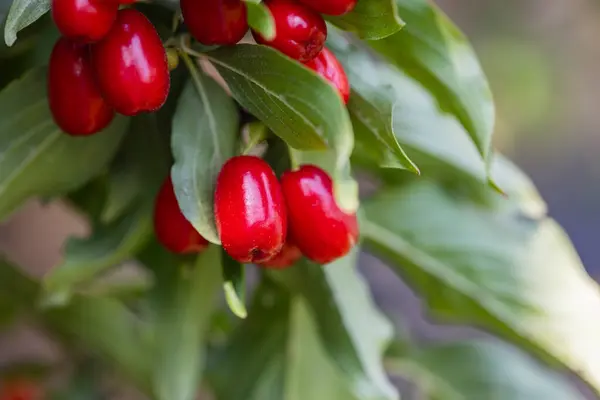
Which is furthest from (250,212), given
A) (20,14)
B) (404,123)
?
(404,123)

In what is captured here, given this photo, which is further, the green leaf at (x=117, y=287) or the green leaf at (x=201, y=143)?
the green leaf at (x=117, y=287)

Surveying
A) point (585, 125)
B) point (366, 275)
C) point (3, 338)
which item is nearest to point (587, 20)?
point (585, 125)

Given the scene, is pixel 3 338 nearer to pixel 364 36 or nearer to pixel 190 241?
pixel 190 241

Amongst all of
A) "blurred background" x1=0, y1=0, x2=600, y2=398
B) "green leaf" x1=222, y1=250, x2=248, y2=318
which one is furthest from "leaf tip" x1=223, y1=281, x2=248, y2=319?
"blurred background" x1=0, y1=0, x2=600, y2=398

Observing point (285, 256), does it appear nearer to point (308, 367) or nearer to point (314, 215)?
point (314, 215)

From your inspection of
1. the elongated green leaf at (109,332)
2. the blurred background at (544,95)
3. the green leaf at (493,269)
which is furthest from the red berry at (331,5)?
the blurred background at (544,95)

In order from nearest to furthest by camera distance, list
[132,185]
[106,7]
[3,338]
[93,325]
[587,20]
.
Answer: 1. [106,7]
2. [132,185]
3. [93,325]
4. [3,338]
5. [587,20]

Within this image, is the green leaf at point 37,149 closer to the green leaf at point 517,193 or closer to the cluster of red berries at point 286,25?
the cluster of red berries at point 286,25
